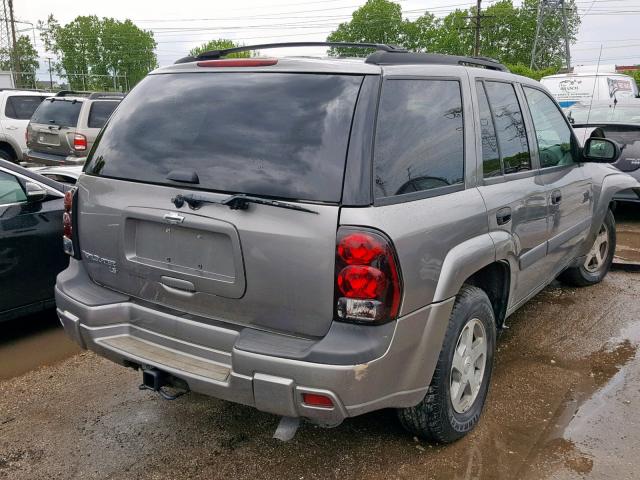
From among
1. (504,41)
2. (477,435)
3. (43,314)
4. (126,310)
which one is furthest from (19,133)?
(504,41)

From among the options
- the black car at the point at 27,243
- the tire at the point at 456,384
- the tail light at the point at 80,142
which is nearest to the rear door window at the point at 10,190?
the black car at the point at 27,243

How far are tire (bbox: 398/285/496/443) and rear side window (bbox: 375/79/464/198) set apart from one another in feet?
2.11

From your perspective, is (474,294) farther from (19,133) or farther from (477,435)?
(19,133)

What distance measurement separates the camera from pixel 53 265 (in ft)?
14.6

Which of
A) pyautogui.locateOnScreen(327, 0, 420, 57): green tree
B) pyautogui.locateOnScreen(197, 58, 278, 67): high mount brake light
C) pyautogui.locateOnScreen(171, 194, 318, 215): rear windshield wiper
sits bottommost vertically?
pyautogui.locateOnScreen(171, 194, 318, 215): rear windshield wiper

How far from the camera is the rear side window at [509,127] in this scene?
3467 mm

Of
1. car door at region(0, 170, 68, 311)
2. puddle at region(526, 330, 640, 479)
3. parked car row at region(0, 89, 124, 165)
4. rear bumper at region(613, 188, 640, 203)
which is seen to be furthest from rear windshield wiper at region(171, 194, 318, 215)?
parked car row at region(0, 89, 124, 165)

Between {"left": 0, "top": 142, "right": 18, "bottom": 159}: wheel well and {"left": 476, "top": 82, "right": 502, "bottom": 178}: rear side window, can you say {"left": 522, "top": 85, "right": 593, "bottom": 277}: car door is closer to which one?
{"left": 476, "top": 82, "right": 502, "bottom": 178}: rear side window

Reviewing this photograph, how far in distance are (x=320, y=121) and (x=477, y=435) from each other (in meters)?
1.91

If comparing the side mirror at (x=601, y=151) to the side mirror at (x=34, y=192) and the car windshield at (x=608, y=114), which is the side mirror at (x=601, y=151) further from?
the car windshield at (x=608, y=114)

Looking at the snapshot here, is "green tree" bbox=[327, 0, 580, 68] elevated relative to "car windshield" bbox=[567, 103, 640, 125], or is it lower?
elevated

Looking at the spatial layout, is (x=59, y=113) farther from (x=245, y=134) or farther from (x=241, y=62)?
(x=245, y=134)

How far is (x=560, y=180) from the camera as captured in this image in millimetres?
4172

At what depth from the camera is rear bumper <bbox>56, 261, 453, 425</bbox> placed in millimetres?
2328
